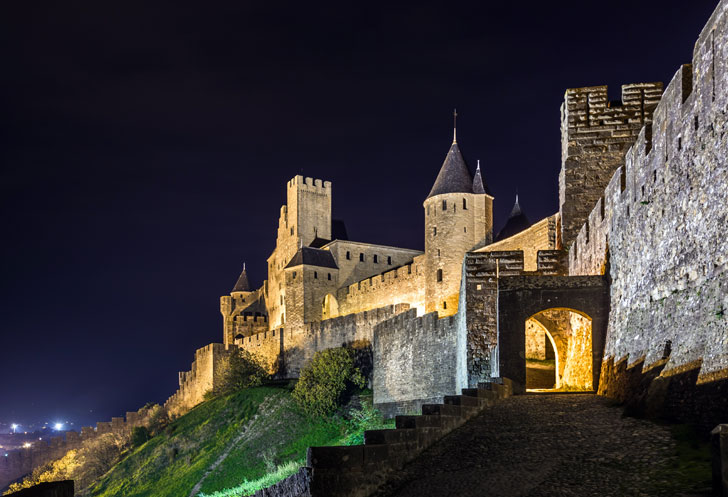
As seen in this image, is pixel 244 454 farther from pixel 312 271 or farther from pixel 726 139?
pixel 726 139

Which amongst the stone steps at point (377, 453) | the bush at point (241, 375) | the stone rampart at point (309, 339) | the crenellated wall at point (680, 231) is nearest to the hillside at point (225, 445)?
the bush at point (241, 375)

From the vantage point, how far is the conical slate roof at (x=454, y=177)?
152ft

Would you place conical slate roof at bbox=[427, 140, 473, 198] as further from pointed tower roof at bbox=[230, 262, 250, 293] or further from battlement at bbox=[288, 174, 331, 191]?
pointed tower roof at bbox=[230, 262, 250, 293]

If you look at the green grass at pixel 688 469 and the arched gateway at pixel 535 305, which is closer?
the green grass at pixel 688 469

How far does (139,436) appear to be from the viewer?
5009 cm

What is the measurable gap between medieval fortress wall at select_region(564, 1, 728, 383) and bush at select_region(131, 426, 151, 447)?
129 feet

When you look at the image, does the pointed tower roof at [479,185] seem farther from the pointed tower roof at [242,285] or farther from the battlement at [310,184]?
the pointed tower roof at [242,285]

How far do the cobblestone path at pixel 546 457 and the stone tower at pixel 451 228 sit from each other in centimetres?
3089

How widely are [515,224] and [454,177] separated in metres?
4.34

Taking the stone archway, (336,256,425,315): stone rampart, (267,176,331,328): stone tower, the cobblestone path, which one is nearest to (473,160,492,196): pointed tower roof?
(336,256,425,315): stone rampart

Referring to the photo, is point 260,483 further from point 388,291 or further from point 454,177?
point 454,177

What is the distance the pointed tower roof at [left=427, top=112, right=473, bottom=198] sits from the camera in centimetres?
4634

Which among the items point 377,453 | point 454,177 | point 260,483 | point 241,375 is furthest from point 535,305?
point 241,375

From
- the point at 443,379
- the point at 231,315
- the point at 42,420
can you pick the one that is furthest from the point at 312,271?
the point at 42,420
